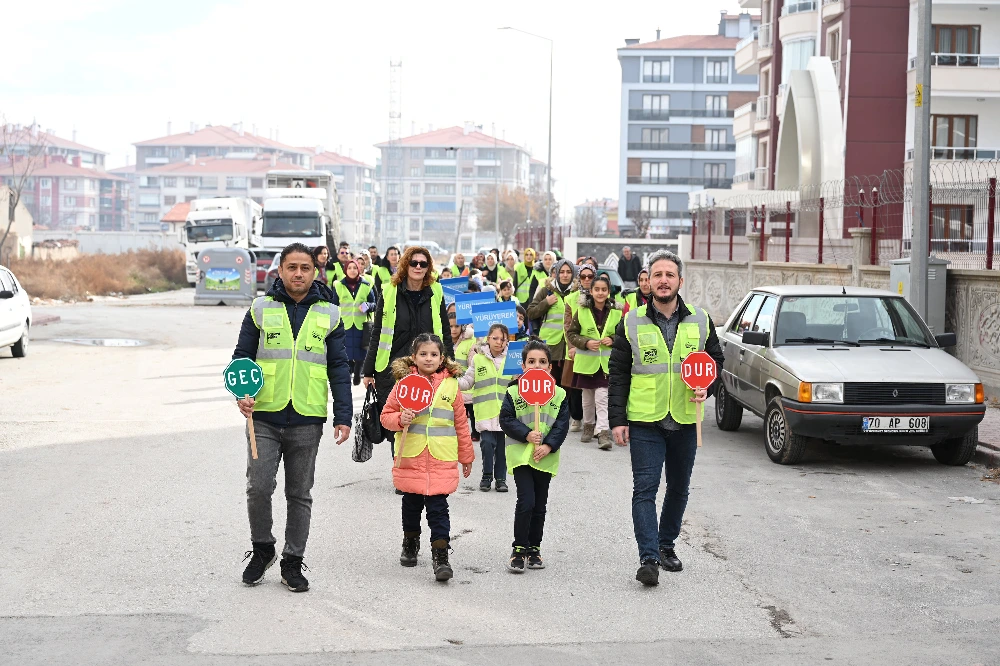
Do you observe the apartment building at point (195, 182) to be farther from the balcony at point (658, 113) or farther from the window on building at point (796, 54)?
the window on building at point (796, 54)

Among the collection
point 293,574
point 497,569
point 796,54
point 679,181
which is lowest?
point 497,569

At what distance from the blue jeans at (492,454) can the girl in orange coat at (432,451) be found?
2.48 m

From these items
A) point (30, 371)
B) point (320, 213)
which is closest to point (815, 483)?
point (30, 371)

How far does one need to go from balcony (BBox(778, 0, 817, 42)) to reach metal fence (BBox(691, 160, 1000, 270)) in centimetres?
A: 692

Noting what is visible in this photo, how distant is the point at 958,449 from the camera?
11.7 meters

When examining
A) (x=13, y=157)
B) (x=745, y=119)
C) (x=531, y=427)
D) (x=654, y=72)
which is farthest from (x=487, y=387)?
(x=654, y=72)

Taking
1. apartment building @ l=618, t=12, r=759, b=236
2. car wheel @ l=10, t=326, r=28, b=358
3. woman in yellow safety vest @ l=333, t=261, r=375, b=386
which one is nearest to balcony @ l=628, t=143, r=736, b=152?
apartment building @ l=618, t=12, r=759, b=236

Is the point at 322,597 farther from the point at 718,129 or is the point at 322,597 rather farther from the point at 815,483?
the point at 718,129

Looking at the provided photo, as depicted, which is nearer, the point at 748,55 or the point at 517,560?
the point at 517,560

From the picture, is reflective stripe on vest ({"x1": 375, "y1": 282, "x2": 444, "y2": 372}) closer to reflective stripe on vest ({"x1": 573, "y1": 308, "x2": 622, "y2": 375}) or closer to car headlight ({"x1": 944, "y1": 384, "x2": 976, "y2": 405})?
reflective stripe on vest ({"x1": 573, "y1": 308, "x2": 622, "y2": 375})

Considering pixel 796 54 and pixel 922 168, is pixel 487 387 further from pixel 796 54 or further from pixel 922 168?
pixel 796 54

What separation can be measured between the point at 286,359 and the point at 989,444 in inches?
313

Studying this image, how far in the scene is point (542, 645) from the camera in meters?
5.81

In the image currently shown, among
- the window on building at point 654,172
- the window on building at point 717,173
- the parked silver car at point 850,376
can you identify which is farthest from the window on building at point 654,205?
the parked silver car at point 850,376
